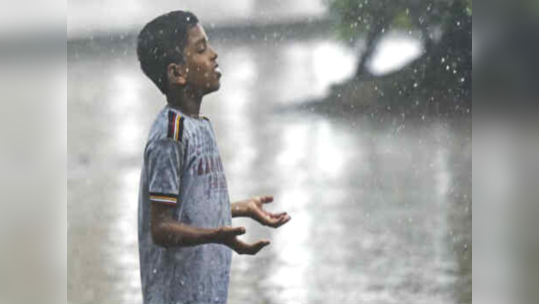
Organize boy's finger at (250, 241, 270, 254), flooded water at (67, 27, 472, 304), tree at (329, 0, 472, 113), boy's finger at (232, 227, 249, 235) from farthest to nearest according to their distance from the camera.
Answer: tree at (329, 0, 472, 113) < flooded water at (67, 27, 472, 304) < boy's finger at (250, 241, 270, 254) < boy's finger at (232, 227, 249, 235)

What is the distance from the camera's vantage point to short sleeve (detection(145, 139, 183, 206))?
2.42m

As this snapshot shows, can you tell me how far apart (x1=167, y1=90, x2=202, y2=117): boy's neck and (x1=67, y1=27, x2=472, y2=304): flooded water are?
1538 millimetres

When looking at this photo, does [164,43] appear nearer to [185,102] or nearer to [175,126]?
[185,102]

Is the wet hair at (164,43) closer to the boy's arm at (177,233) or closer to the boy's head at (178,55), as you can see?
the boy's head at (178,55)

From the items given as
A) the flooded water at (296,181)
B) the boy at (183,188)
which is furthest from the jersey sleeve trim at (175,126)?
the flooded water at (296,181)

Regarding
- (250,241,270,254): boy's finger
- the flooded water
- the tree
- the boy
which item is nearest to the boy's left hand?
the boy

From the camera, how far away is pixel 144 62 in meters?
2.63

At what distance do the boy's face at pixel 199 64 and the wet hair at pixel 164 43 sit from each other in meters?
0.02

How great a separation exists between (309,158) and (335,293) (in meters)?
1.65

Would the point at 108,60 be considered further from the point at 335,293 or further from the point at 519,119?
the point at 519,119

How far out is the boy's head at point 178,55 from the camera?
8.44ft

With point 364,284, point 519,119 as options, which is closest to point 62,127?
point 519,119

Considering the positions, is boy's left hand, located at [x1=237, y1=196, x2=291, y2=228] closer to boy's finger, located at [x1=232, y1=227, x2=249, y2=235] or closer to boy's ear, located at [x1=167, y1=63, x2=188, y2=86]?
boy's finger, located at [x1=232, y1=227, x2=249, y2=235]

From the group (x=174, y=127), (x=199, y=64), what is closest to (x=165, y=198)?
(x=174, y=127)
